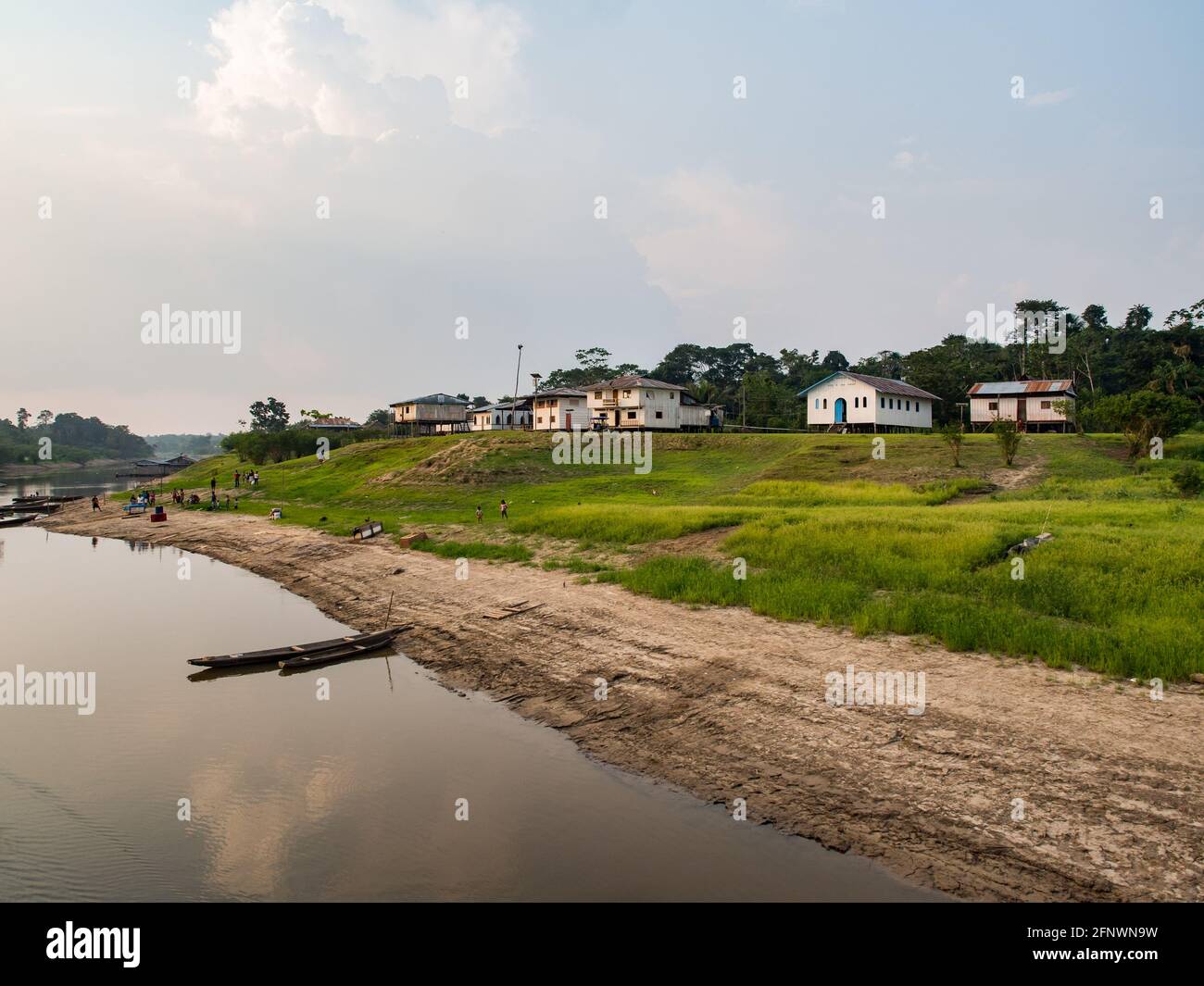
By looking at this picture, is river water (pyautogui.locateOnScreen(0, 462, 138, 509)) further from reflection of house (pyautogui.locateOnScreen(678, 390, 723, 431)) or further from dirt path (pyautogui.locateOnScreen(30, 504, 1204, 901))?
dirt path (pyautogui.locateOnScreen(30, 504, 1204, 901))

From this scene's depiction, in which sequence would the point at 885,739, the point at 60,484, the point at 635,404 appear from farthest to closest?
the point at 60,484
the point at 635,404
the point at 885,739

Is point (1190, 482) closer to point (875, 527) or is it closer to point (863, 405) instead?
point (875, 527)

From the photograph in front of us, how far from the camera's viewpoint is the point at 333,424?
12581 centimetres

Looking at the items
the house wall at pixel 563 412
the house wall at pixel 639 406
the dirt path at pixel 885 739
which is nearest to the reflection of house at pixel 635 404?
the house wall at pixel 639 406

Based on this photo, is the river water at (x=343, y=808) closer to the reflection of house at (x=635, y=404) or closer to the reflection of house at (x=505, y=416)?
the reflection of house at (x=635, y=404)

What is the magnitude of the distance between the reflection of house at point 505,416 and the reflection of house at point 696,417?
20710 mm

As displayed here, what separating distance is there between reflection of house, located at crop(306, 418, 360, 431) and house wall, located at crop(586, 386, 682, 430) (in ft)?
188

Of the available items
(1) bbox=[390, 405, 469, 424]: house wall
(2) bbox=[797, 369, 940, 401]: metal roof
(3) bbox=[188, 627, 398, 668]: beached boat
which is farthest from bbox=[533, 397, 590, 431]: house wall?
(3) bbox=[188, 627, 398, 668]: beached boat

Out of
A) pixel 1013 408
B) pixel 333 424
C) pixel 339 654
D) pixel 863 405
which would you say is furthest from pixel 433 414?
pixel 339 654

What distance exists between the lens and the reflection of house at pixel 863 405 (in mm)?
67688

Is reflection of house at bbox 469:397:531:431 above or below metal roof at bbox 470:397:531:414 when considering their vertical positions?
below

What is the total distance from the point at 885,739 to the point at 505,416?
86237 mm

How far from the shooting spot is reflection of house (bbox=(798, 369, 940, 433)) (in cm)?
6769
